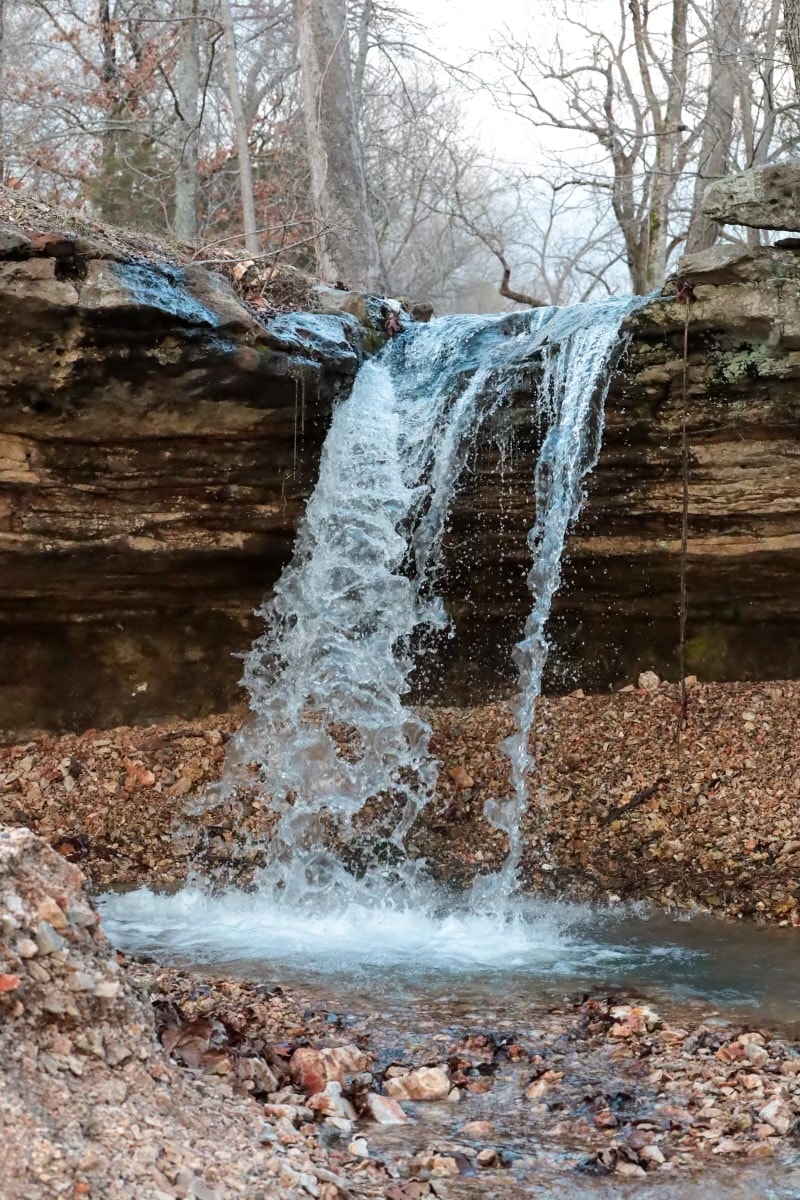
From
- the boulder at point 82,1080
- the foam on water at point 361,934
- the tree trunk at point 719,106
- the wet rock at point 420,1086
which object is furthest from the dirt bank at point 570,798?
the tree trunk at point 719,106

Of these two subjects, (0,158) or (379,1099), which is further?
(0,158)

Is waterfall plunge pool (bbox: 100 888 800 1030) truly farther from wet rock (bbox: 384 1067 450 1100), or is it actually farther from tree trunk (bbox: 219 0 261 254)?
tree trunk (bbox: 219 0 261 254)

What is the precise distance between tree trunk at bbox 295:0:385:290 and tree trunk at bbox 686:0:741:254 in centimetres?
360

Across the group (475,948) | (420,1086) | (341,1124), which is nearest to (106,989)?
(341,1124)

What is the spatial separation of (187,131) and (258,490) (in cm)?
791

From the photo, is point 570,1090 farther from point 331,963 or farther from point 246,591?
point 246,591

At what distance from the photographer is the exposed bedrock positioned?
233 inches

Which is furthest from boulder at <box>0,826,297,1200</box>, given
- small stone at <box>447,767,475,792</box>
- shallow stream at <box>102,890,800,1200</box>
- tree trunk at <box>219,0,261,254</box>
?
tree trunk at <box>219,0,261,254</box>

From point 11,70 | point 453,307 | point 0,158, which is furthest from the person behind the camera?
point 453,307

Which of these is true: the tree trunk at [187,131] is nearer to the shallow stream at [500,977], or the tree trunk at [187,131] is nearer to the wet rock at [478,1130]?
the shallow stream at [500,977]

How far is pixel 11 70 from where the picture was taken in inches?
697

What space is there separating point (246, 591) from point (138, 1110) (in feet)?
15.5

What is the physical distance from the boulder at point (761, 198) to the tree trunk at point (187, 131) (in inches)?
306

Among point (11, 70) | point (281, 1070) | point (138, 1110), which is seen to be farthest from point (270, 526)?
point (11, 70)
